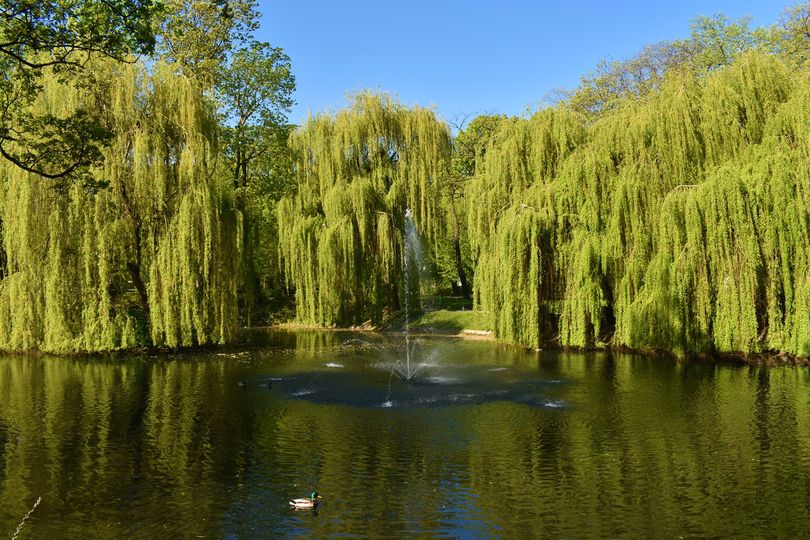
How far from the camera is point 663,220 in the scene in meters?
20.1

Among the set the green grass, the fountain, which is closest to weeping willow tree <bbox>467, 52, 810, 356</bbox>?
the green grass

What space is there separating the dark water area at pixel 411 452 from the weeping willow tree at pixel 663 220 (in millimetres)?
1951

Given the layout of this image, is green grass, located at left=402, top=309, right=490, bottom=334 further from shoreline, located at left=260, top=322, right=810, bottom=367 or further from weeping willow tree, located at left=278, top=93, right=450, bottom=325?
weeping willow tree, located at left=278, top=93, right=450, bottom=325

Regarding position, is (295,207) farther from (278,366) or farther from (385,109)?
(278,366)

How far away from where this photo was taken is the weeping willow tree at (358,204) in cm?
3175

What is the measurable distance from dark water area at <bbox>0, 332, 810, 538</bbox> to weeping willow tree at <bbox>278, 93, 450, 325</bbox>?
1296 centimetres

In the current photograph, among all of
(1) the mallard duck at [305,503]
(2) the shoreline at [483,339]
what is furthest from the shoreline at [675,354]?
(1) the mallard duck at [305,503]

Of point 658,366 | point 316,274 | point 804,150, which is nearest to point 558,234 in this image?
point 658,366

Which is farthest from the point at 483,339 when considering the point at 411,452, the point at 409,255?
the point at 411,452

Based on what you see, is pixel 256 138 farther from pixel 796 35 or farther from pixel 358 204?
pixel 796 35

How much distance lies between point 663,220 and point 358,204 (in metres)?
15.9

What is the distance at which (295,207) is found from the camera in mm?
33844

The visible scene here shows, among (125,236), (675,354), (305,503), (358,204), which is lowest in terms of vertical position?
(305,503)

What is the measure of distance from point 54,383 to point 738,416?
16.7 meters
